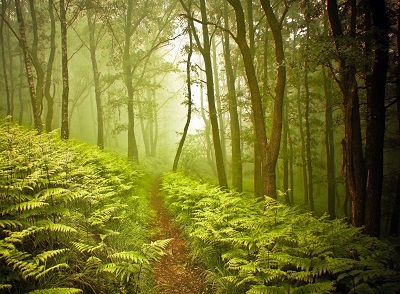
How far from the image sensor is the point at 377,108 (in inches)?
262

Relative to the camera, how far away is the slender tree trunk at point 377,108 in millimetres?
6538

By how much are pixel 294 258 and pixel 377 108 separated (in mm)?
5142

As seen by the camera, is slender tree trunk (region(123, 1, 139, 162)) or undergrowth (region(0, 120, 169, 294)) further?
slender tree trunk (region(123, 1, 139, 162))

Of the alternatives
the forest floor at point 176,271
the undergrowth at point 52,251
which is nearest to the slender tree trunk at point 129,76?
the forest floor at point 176,271

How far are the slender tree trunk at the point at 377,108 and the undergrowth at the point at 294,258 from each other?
2311 millimetres

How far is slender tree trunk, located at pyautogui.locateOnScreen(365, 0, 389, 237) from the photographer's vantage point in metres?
6.54

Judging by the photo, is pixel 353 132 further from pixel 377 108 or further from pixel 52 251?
pixel 52 251

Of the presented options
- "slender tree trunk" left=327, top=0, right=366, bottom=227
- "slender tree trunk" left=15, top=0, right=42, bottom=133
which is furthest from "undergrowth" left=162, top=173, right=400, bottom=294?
"slender tree trunk" left=15, top=0, right=42, bottom=133

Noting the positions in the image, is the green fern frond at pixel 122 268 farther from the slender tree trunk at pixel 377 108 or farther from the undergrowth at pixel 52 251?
the slender tree trunk at pixel 377 108

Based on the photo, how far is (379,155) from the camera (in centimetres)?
680

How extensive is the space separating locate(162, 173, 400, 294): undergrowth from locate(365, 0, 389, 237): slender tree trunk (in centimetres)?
231

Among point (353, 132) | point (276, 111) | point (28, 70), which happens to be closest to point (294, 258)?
point (276, 111)

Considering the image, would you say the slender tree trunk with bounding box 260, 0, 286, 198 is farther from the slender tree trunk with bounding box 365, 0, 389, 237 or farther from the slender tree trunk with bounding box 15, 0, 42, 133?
the slender tree trunk with bounding box 15, 0, 42, 133

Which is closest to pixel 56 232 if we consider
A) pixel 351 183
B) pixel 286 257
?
pixel 286 257
